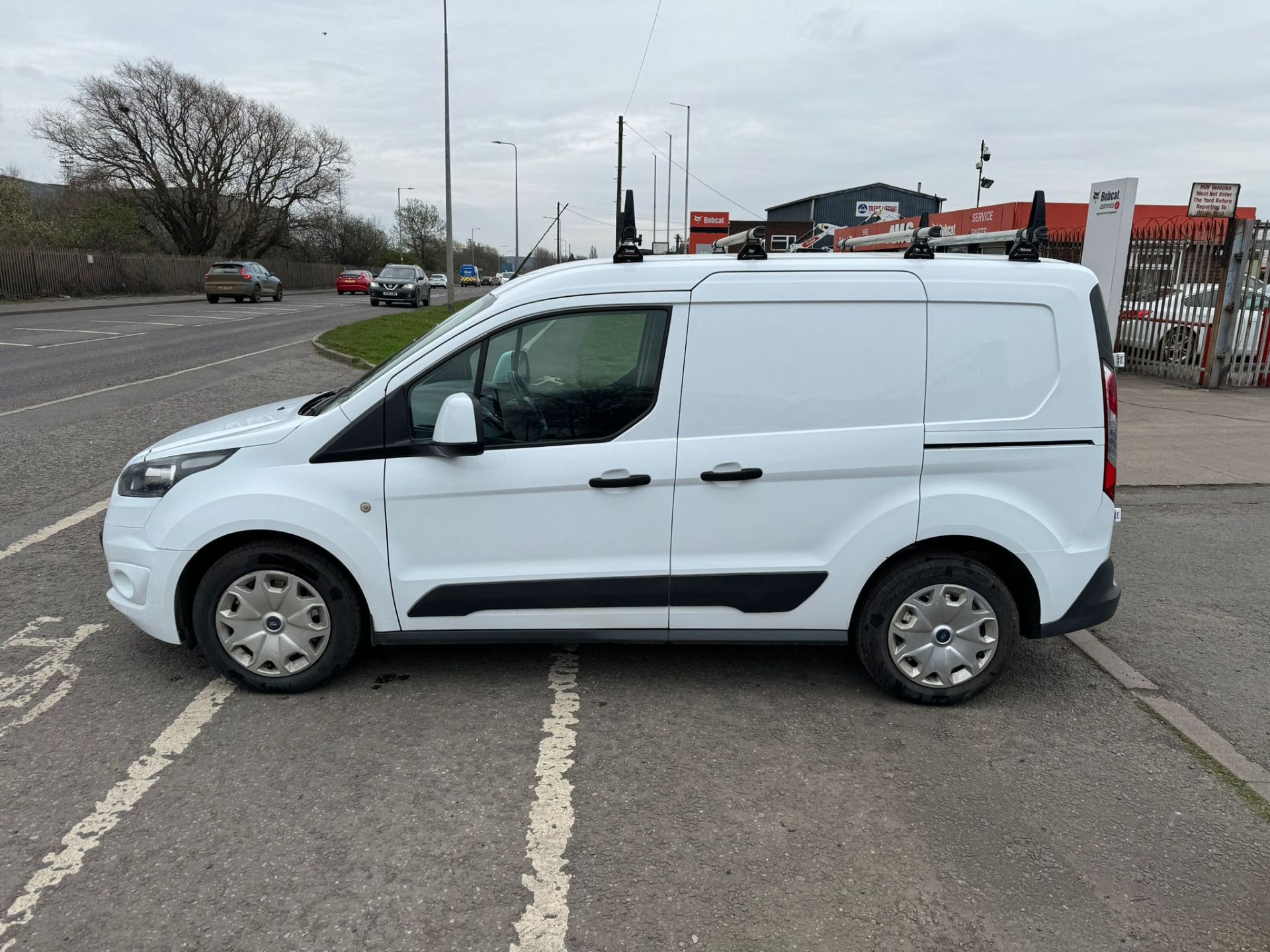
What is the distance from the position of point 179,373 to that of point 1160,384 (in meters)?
15.2

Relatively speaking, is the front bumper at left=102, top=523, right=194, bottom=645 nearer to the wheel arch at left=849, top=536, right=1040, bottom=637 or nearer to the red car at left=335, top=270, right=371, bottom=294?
the wheel arch at left=849, top=536, right=1040, bottom=637

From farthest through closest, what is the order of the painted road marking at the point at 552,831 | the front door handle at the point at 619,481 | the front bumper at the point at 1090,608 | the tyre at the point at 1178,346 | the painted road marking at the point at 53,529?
the tyre at the point at 1178,346 < the painted road marking at the point at 53,529 < the front bumper at the point at 1090,608 < the front door handle at the point at 619,481 < the painted road marking at the point at 552,831

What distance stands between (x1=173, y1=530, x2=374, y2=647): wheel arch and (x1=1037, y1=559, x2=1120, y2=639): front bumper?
9.41 ft

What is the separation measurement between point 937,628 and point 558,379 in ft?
6.15

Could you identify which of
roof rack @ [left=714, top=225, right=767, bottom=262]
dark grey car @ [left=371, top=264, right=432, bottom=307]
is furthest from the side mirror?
dark grey car @ [left=371, top=264, right=432, bottom=307]

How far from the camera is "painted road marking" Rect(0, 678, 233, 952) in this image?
99.7 inches

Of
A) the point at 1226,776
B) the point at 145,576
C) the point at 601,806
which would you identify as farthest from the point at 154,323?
the point at 1226,776

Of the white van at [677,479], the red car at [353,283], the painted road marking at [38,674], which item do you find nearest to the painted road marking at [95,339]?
the painted road marking at [38,674]

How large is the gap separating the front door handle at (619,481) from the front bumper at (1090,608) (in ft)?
5.90

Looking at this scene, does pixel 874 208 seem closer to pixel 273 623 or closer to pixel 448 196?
pixel 448 196

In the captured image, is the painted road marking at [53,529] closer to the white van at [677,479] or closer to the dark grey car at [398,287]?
the white van at [677,479]

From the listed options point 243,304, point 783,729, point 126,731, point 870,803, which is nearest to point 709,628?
point 783,729

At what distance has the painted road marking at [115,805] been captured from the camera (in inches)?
99.7

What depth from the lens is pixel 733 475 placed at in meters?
3.57
